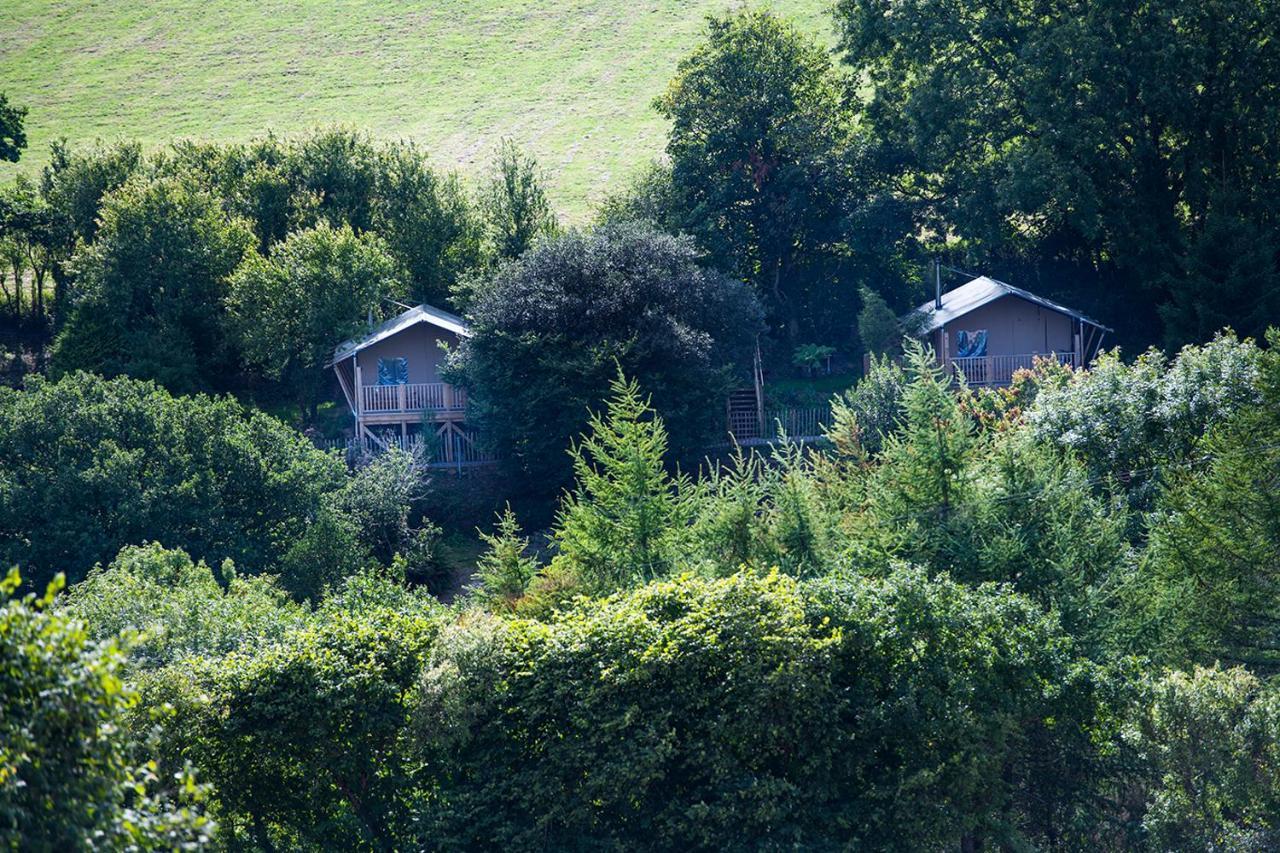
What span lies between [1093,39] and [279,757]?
39.7 m

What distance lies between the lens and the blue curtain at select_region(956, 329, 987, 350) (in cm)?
5266

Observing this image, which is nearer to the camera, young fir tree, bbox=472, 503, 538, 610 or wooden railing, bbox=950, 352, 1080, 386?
young fir tree, bbox=472, 503, 538, 610

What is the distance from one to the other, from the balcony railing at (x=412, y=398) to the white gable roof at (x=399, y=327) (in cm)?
175

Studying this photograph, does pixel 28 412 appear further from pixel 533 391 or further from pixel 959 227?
pixel 959 227

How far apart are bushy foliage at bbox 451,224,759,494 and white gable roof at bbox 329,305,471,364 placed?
2.38 meters

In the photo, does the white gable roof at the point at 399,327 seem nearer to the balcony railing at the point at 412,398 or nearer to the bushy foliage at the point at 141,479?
the balcony railing at the point at 412,398

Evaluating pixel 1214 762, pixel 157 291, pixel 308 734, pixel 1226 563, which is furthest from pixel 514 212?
pixel 1214 762

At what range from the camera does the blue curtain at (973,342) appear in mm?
52656

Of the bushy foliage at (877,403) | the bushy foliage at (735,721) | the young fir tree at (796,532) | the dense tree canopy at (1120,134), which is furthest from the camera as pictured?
the dense tree canopy at (1120,134)

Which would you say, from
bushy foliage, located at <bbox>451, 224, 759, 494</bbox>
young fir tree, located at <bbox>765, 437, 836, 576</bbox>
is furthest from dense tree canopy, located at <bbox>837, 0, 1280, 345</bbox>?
young fir tree, located at <bbox>765, 437, 836, 576</bbox>

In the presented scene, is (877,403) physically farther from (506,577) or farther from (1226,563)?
(1226,563)

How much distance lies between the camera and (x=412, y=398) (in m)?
50.2

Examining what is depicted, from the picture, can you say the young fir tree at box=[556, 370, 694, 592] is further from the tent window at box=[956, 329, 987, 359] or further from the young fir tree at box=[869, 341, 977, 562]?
the tent window at box=[956, 329, 987, 359]

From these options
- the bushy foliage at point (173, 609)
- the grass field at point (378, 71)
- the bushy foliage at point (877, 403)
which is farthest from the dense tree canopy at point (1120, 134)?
the bushy foliage at point (173, 609)
